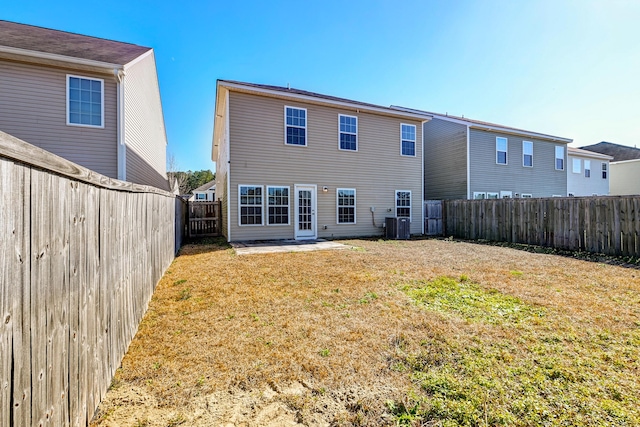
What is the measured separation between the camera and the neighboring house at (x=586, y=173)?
21.1 meters

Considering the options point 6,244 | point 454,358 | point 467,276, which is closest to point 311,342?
point 454,358

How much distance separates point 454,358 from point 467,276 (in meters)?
3.38

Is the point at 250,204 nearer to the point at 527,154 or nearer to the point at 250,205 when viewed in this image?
the point at 250,205

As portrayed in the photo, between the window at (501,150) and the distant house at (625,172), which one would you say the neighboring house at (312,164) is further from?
the distant house at (625,172)

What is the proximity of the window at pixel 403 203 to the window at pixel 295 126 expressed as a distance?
518 centimetres

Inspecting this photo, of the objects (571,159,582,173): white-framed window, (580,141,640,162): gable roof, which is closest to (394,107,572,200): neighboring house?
(571,159,582,173): white-framed window

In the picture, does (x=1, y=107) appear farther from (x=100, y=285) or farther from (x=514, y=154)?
(x=514, y=154)

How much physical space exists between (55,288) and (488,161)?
18.5 meters

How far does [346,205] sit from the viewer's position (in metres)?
12.1

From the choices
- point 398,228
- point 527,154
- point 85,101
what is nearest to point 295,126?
point 398,228

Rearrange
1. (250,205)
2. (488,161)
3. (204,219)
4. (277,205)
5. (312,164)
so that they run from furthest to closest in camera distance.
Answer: (488,161), (204,219), (312,164), (277,205), (250,205)

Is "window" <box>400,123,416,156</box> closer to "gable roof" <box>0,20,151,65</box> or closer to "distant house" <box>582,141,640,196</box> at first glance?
"gable roof" <box>0,20,151,65</box>

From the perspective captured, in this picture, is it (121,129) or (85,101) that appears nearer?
(85,101)

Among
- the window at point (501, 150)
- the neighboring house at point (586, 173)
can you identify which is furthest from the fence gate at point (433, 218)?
the neighboring house at point (586, 173)
